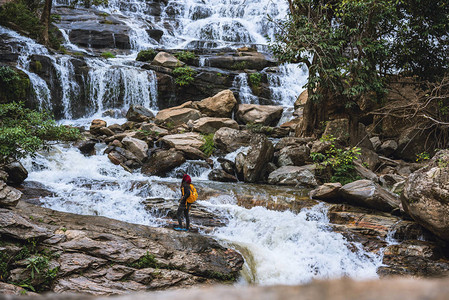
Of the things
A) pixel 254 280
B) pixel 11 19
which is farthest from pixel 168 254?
pixel 11 19

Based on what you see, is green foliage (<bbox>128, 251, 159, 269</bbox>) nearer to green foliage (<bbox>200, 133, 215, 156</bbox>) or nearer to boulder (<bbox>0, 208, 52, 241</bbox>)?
boulder (<bbox>0, 208, 52, 241</bbox>)

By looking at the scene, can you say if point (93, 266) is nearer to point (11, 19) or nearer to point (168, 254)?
point (168, 254)

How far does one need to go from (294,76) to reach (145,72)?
10.6 meters

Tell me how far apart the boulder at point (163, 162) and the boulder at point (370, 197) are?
251 inches

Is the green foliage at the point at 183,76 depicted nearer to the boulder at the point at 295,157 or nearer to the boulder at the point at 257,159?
the boulder at the point at 257,159

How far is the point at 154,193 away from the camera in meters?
10.2

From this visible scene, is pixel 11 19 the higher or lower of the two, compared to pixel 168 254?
higher

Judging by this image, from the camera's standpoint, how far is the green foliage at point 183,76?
22.3m

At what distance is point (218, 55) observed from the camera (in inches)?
1021

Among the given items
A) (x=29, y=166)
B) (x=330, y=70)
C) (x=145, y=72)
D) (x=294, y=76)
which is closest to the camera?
(x=29, y=166)

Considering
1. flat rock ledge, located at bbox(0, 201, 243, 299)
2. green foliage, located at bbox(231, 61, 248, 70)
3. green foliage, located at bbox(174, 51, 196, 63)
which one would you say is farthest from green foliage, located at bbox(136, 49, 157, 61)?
flat rock ledge, located at bbox(0, 201, 243, 299)

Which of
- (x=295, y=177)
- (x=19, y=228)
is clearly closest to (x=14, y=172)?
(x=19, y=228)

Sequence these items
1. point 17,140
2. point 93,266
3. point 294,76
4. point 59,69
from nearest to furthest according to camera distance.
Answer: point 93,266, point 17,140, point 59,69, point 294,76

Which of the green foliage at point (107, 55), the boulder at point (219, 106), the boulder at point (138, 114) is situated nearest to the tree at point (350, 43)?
the boulder at point (219, 106)
